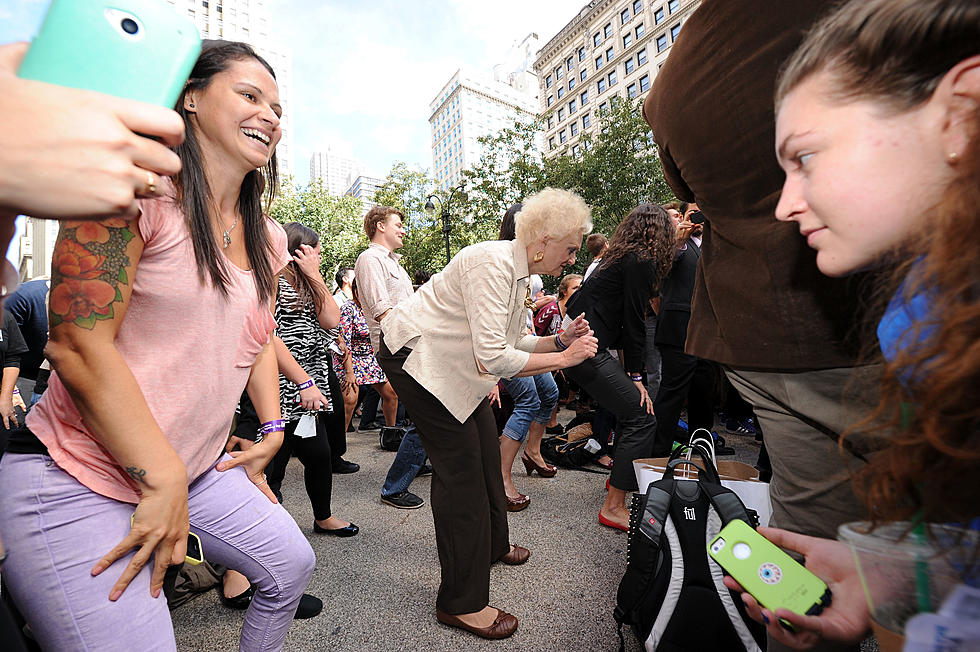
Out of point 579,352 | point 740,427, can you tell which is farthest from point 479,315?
point 740,427

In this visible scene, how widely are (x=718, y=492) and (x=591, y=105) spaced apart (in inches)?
1898

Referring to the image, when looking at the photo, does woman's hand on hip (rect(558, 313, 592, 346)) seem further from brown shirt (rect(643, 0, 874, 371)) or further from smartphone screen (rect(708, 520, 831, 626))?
smartphone screen (rect(708, 520, 831, 626))

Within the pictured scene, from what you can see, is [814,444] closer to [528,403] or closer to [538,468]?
[528,403]

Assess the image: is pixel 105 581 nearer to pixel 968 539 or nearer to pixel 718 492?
pixel 968 539

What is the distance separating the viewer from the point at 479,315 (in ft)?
7.14

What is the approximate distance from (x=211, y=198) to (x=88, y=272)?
0.44 metres

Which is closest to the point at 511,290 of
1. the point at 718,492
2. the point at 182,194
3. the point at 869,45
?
the point at 718,492

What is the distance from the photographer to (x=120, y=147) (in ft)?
1.86

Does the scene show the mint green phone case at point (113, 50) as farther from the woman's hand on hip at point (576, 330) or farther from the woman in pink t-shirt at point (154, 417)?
the woman's hand on hip at point (576, 330)

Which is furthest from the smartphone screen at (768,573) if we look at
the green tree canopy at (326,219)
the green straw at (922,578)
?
the green tree canopy at (326,219)

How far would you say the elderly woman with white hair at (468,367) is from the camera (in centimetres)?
218

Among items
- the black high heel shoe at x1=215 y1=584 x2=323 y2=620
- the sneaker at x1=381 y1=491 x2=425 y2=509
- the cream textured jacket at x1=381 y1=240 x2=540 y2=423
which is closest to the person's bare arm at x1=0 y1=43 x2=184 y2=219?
the cream textured jacket at x1=381 y1=240 x2=540 y2=423

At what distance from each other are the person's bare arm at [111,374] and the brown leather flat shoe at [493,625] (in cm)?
145

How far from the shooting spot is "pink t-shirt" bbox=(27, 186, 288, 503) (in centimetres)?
112
